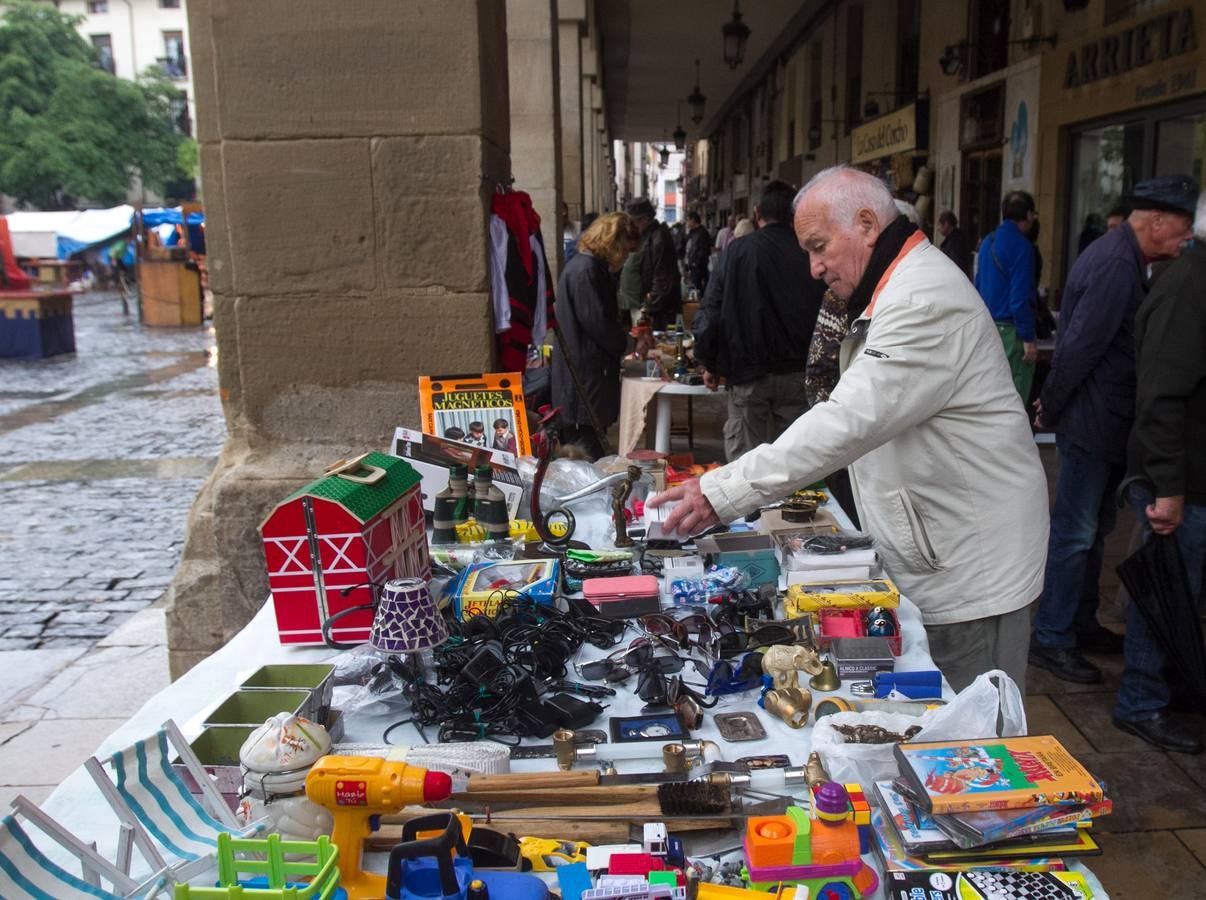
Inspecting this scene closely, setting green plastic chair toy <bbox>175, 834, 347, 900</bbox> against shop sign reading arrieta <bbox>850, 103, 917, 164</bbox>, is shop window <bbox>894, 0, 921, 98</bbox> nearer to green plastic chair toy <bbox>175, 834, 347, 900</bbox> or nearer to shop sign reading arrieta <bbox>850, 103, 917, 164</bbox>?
shop sign reading arrieta <bbox>850, 103, 917, 164</bbox>

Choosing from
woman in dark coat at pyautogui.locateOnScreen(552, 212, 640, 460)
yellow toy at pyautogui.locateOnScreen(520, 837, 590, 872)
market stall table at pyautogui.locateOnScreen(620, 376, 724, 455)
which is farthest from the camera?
market stall table at pyautogui.locateOnScreen(620, 376, 724, 455)

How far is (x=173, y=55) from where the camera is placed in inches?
2557

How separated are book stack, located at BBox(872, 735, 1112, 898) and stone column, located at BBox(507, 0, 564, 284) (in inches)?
273

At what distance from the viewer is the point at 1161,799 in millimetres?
3480

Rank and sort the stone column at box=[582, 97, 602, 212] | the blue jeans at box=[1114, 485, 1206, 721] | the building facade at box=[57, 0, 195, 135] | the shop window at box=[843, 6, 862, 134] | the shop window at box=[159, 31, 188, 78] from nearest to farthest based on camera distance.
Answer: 1. the blue jeans at box=[1114, 485, 1206, 721]
2. the shop window at box=[843, 6, 862, 134]
3. the stone column at box=[582, 97, 602, 212]
4. the building facade at box=[57, 0, 195, 135]
5. the shop window at box=[159, 31, 188, 78]

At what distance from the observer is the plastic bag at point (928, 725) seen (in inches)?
68.8

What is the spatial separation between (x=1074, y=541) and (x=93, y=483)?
807 centimetres

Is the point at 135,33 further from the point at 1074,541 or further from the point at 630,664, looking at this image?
the point at 630,664

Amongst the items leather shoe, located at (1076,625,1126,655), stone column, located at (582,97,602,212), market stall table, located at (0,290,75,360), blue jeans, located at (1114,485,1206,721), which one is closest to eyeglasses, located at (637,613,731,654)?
blue jeans, located at (1114,485,1206,721)

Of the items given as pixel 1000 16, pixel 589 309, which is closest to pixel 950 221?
pixel 1000 16

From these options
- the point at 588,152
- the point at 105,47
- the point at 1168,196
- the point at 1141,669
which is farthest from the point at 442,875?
the point at 105,47

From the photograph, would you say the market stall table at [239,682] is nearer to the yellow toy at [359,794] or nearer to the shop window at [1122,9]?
the yellow toy at [359,794]

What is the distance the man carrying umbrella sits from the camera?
3.38 m

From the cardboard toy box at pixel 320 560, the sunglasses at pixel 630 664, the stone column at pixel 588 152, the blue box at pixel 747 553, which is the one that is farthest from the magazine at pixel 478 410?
the stone column at pixel 588 152
